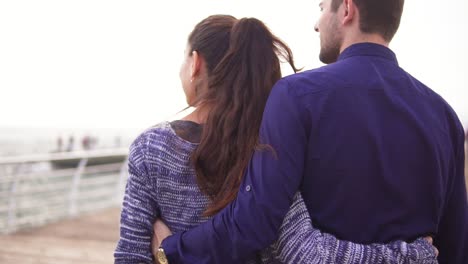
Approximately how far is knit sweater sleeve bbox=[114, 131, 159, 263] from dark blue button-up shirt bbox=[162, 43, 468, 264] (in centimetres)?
9

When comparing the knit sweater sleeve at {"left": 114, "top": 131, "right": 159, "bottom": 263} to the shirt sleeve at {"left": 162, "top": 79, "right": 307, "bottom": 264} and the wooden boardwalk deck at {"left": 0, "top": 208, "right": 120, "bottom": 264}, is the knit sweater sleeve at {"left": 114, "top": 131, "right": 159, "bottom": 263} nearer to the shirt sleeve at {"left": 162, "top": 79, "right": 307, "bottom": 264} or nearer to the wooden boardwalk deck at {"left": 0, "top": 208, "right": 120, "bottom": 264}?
the shirt sleeve at {"left": 162, "top": 79, "right": 307, "bottom": 264}

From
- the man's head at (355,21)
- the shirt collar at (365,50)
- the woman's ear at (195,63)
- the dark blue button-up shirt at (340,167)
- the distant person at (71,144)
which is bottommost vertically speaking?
the distant person at (71,144)

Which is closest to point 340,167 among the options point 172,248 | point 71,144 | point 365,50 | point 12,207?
point 365,50

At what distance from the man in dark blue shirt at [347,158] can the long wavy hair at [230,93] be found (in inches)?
3.7

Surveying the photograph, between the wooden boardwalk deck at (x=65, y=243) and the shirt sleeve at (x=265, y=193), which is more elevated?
the shirt sleeve at (x=265, y=193)

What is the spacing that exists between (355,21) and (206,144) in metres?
0.49

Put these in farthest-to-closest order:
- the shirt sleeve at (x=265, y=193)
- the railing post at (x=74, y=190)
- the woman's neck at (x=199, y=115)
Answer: the railing post at (x=74, y=190) < the woman's neck at (x=199, y=115) < the shirt sleeve at (x=265, y=193)

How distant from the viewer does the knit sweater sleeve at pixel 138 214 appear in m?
1.29

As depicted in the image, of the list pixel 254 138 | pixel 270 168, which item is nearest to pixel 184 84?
pixel 254 138

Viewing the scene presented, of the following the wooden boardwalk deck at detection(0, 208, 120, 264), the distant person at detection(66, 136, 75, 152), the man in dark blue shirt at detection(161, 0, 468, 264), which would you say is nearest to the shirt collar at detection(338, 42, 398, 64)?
the man in dark blue shirt at detection(161, 0, 468, 264)

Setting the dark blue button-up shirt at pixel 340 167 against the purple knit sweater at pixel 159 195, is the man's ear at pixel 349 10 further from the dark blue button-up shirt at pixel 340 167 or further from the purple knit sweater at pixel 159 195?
the purple knit sweater at pixel 159 195

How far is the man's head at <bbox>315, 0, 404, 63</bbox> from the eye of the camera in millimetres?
1220

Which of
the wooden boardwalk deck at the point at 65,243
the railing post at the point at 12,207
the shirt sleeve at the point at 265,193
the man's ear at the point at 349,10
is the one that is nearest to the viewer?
the shirt sleeve at the point at 265,193

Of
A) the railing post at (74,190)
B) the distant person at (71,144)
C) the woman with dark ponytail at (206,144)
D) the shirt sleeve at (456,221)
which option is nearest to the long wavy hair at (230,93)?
the woman with dark ponytail at (206,144)
